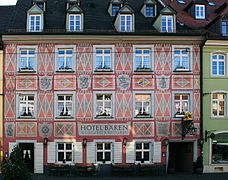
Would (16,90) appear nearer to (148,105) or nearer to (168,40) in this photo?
(148,105)

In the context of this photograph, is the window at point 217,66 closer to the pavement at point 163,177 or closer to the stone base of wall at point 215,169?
the stone base of wall at point 215,169

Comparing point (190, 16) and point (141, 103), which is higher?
point (190, 16)

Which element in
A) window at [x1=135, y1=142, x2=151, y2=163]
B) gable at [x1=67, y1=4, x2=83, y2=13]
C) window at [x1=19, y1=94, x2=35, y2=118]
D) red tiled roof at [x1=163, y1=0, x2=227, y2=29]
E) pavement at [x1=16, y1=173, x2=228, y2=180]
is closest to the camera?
pavement at [x1=16, y1=173, x2=228, y2=180]

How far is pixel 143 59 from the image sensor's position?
27.4 metres

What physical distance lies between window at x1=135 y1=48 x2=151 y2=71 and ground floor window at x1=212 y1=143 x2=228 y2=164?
6.66 meters

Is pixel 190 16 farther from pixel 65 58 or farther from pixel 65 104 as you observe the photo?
pixel 65 104

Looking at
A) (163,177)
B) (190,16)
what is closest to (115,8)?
→ (190,16)

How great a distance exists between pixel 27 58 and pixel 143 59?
728 centimetres

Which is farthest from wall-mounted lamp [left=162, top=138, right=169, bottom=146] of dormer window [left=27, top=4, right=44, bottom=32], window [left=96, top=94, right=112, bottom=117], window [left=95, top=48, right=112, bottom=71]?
dormer window [left=27, top=4, right=44, bottom=32]

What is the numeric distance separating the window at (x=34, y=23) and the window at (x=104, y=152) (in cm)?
823

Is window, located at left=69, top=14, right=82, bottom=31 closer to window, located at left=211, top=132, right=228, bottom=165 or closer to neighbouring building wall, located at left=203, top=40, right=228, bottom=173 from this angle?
neighbouring building wall, located at left=203, top=40, right=228, bottom=173

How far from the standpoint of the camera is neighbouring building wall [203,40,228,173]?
90.4 ft

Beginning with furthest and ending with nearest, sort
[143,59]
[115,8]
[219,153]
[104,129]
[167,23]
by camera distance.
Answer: [115,8], [219,153], [167,23], [143,59], [104,129]

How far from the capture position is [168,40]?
27391 millimetres
